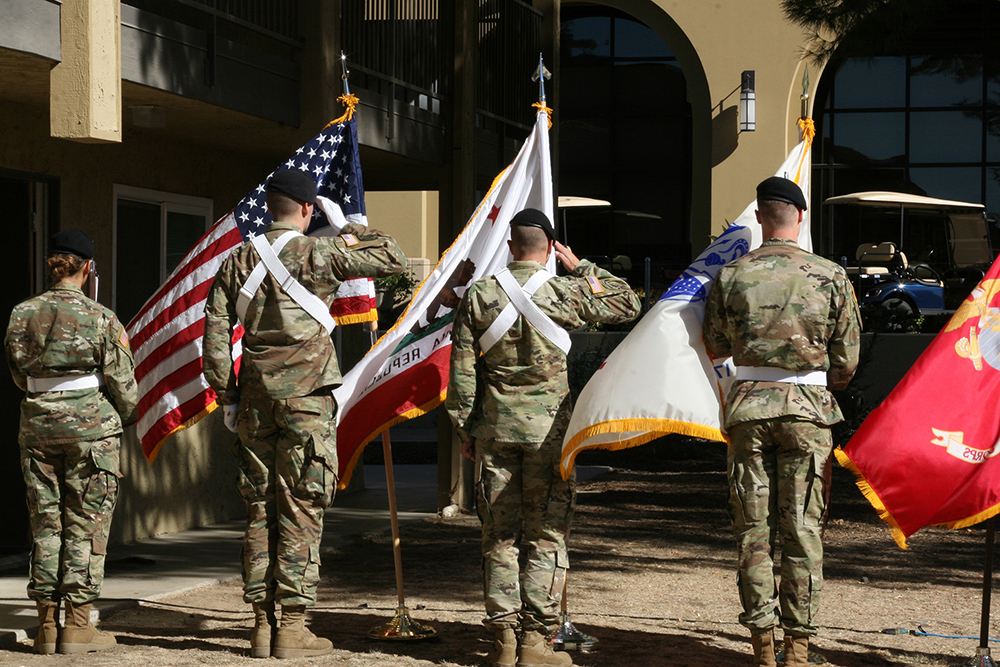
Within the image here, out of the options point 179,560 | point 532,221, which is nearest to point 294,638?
point 532,221

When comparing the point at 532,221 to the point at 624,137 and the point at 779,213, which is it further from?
the point at 624,137

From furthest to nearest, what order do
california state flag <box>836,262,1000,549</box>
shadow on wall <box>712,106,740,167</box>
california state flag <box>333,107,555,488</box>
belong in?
shadow on wall <box>712,106,740,167</box> < california state flag <box>333,107,555,488</box> < california state flag <box>836,262,1000,549</box>

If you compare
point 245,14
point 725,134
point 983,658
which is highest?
point 725,134

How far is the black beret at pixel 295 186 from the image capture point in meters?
5.70

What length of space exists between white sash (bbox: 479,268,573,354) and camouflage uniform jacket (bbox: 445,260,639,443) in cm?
2

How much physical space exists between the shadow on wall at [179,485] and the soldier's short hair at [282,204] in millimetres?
3452

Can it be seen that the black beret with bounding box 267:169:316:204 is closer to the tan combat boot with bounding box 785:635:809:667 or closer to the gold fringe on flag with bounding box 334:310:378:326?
the gold fringe on flag with bounding box 334:310:378:326

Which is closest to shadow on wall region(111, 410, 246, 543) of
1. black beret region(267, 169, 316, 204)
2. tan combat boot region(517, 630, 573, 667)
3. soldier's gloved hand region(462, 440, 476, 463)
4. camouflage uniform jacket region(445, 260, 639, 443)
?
black beret region(267, 169, 316, 204)

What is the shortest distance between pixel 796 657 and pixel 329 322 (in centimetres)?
268

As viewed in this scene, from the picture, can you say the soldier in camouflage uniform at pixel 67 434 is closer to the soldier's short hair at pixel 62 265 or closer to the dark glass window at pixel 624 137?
the soldier's short hair at pixel 62 265

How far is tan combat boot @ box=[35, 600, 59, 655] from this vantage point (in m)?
5.77

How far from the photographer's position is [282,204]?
18.9 ft

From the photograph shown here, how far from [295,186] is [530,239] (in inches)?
46.0

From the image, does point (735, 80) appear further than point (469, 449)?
Yes
